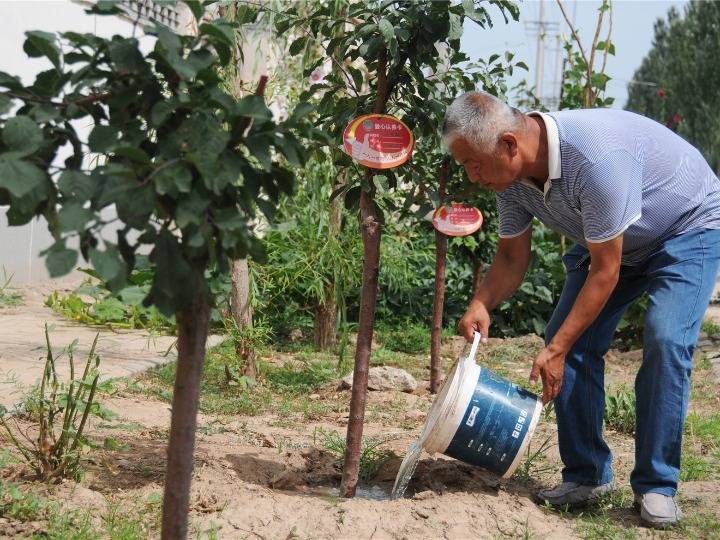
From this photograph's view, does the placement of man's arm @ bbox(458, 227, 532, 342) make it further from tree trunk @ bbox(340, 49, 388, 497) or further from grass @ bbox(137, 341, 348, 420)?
grass @ bbox(137, 341, 348, 420)

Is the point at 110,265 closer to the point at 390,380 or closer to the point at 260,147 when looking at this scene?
the point at 260,147

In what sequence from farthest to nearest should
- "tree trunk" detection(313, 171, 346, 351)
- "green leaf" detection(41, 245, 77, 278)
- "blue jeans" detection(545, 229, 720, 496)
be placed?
"tree trunk" detection(313, 171, 346, 351)
"blue jeans" detection(545, 229, 720, 496)
"green leaf" detection(41, 245, 77, 278)

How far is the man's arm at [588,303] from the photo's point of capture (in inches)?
120

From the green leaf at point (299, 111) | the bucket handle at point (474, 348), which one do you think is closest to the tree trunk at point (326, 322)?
the bucket handle at point (474, 348)

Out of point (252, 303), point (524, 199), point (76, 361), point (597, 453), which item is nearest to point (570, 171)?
point (524, 199)

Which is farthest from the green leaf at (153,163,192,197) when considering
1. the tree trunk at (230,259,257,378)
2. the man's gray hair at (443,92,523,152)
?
the tree trunk at (230,259,257,378)

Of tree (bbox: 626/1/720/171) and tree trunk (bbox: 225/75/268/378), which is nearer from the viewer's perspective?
tree trunk (bbox: 225/75/268/378)

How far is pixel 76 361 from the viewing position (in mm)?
5684

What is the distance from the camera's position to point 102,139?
1.99 metres

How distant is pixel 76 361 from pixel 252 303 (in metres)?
1.13

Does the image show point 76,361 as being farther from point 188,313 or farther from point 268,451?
point 188,313

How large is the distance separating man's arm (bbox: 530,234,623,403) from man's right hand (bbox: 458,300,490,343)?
0.96 ft

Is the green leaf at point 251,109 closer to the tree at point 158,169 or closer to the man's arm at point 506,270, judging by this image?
the tree at point 158,169

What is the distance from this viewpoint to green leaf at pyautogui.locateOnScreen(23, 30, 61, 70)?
1936 millimetres
